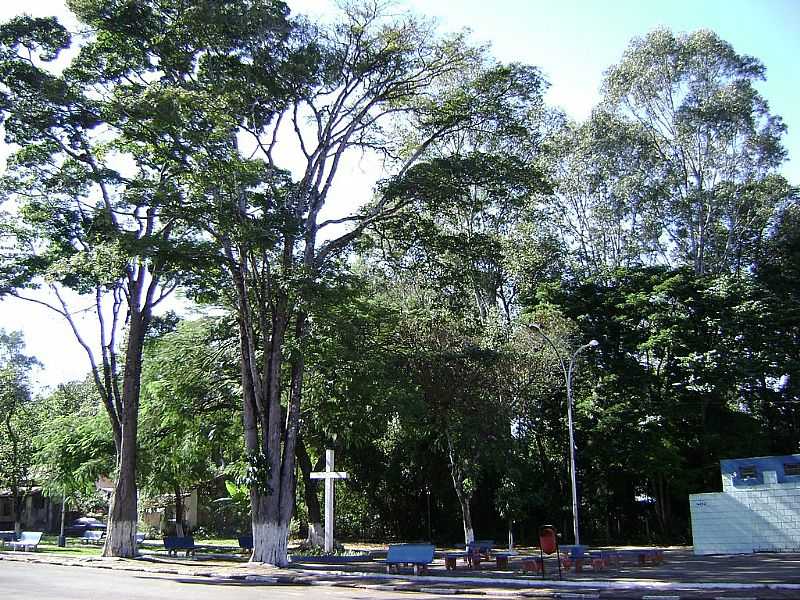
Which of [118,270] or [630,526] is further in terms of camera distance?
[630,526]

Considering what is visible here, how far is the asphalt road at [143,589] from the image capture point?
42.2ft

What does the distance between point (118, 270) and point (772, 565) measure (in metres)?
20.7

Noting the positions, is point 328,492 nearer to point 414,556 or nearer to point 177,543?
point 177,543

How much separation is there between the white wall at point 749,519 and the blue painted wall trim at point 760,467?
181 millimetres

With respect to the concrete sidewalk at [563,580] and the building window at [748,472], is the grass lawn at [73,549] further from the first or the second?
the building window at [748,472]

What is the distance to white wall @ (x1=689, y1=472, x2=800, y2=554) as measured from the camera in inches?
991

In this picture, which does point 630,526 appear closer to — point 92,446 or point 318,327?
point 318,327

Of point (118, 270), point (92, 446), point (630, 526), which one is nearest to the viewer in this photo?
point (118, 270)

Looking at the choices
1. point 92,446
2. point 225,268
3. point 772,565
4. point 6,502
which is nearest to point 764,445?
point 772,565

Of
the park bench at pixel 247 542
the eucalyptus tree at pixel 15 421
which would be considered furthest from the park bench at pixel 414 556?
the eucalyptus tree at pixel 15 421

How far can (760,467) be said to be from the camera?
2606 centimetres

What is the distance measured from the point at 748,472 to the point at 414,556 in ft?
47.6

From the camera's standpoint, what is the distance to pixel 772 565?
64.7ft

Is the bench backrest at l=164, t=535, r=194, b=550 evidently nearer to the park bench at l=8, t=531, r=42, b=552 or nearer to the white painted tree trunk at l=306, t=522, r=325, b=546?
the white painted tree trunk at l=306, t=522, r=325, b=546
